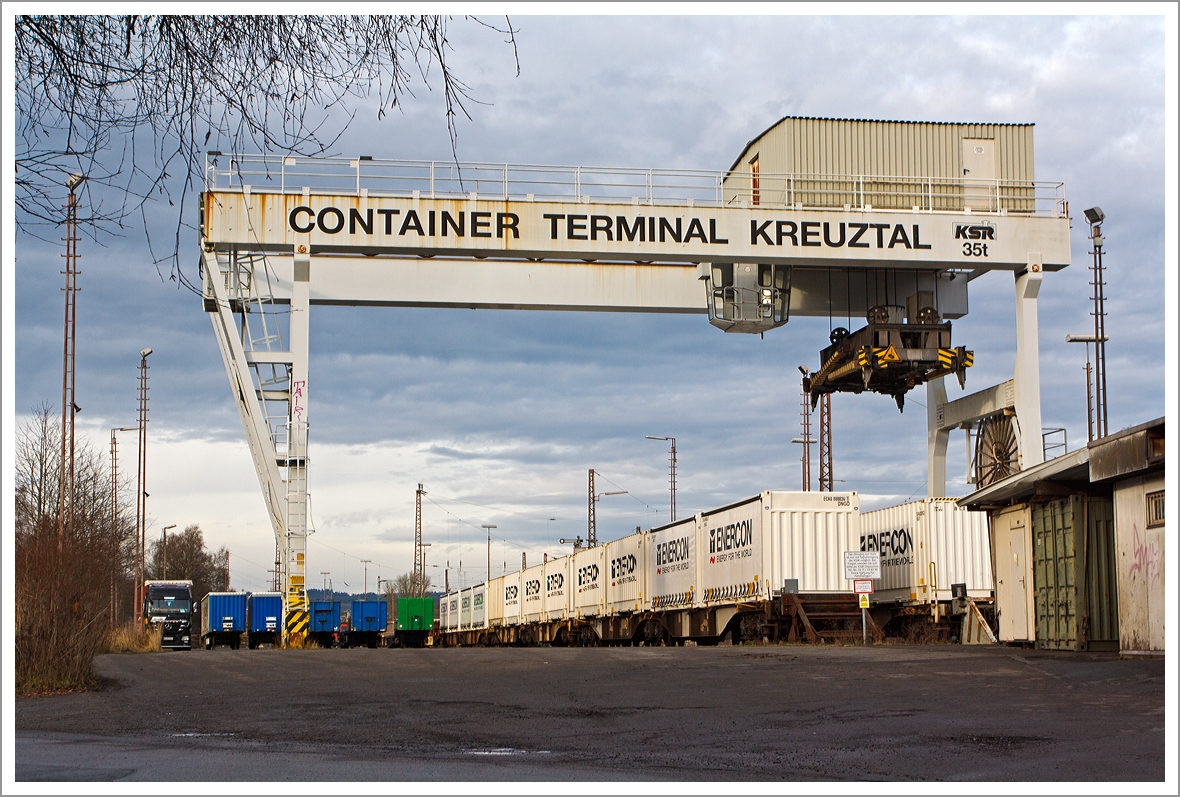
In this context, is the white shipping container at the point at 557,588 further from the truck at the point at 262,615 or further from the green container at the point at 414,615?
the green container at the point at 414,615

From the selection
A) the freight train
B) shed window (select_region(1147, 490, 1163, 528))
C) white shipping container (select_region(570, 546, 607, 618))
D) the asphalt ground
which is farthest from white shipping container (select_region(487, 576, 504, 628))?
shed window (select_region(1147, 490, 1163, 528))

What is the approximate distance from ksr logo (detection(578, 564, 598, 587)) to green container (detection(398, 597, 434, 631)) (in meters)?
19.2

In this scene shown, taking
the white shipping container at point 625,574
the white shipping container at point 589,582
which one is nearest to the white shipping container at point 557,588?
the white shipping container at point 589,582

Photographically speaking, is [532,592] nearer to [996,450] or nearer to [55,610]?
[996,450]

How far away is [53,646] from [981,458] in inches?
815

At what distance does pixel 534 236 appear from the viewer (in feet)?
77.7

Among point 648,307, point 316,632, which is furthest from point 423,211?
point 316,632

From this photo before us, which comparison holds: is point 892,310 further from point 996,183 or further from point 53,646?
point 53,646

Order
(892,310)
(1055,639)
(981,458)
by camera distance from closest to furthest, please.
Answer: (1055,639) → (892,310) → (981,458)

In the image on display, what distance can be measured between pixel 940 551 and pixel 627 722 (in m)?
15.6

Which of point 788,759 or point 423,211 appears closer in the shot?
point 788,759

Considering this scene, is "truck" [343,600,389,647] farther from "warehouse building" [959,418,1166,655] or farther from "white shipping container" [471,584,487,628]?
"warehouse building" [959,418,1166,655]

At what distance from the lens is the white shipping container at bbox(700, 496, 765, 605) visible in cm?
2383

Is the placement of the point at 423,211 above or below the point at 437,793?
above
